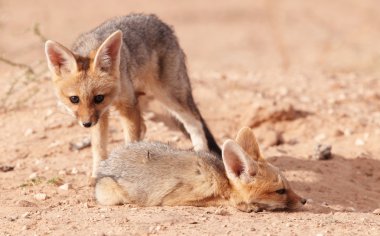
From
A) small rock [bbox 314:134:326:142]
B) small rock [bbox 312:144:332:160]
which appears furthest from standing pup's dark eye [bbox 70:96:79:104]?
small rock [bbox 314:134:326:142]

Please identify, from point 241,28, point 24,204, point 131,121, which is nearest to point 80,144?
point 131,121

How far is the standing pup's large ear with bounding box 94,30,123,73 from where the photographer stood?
20.8 ft

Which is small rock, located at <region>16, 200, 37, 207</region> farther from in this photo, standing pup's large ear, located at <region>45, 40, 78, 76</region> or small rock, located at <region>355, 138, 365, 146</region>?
small rock, located at <region>355, 138, 365, 146</region>

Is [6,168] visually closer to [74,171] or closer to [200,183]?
[74,171]

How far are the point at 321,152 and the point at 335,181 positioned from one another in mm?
586

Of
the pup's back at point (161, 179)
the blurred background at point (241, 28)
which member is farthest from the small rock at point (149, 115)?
the blurred background at point (241, 28)

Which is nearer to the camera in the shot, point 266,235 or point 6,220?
point 266,235

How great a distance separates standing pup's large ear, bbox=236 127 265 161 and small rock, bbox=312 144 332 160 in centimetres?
202

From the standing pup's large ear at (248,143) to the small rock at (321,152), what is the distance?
6.62 feet

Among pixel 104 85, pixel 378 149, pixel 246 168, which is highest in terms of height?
pixel 104 85

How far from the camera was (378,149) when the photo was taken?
324 inches

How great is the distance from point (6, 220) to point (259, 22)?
14410 millimetres

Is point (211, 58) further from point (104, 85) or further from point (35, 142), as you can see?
point (104, 85)

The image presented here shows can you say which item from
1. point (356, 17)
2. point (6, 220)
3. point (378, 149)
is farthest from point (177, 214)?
point (356, 17)
